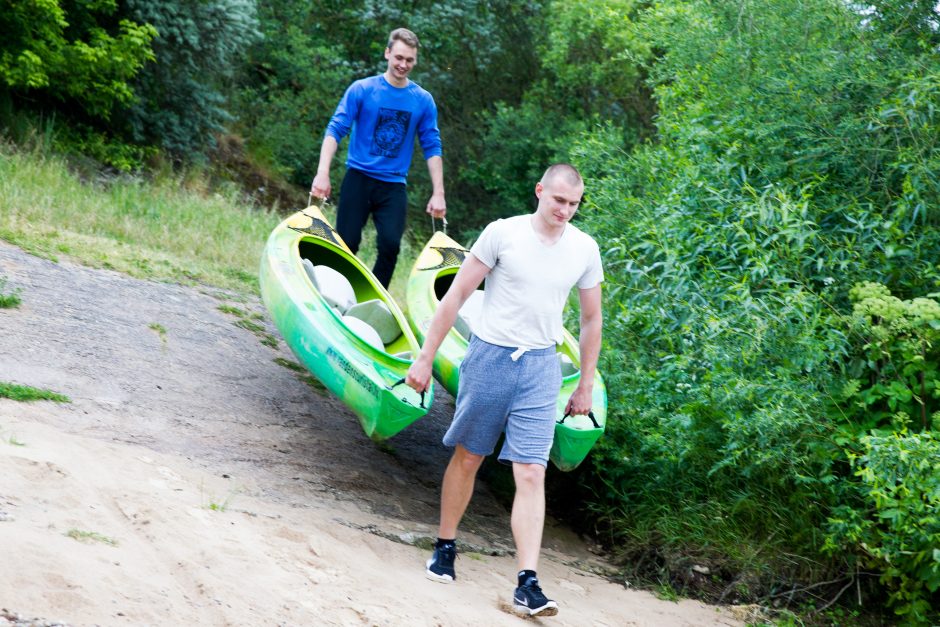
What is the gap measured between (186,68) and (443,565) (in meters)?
12.5

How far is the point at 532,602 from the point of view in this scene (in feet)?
14.4

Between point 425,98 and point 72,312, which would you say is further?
point 425,98

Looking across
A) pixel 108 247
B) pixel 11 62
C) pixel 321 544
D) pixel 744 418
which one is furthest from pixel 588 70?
pixel 321 544

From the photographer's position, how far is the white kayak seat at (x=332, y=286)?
6848 millimetres

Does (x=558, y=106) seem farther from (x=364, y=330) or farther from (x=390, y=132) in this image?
(x=364, y=330)

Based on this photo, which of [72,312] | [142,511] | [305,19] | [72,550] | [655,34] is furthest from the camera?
[305,19]

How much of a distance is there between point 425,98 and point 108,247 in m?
3.52

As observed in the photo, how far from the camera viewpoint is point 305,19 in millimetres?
20781

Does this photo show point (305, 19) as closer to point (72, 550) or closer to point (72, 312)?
point (72, 312)

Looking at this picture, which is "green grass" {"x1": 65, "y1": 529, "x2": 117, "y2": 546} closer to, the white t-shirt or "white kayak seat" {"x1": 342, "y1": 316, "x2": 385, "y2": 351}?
the white t-shirt

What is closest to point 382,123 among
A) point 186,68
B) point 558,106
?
point 186,68

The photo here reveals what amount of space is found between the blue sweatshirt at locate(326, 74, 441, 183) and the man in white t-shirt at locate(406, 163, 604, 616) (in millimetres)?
3116

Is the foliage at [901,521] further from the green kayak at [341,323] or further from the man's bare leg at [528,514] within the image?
the green kayak at [341,323]

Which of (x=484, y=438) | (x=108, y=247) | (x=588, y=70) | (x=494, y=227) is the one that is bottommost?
(x=108, y=247)
